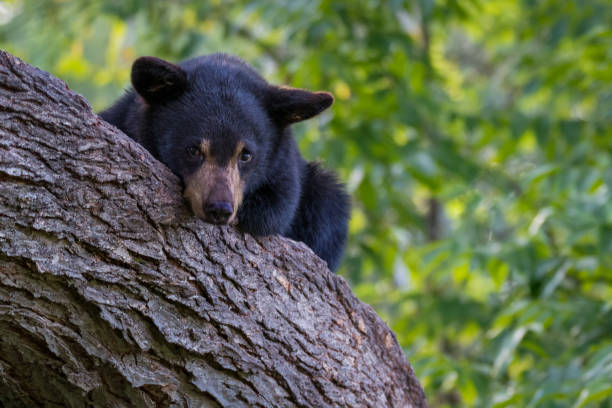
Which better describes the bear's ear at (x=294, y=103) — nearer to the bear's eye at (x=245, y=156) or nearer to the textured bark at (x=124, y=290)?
the bear's eye at (x=245, y=156)

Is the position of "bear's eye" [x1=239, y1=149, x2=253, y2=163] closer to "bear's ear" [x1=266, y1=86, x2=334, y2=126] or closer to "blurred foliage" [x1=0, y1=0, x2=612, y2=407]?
"bear's ear" [x1=266, y1=86, x2=334, y2=126]

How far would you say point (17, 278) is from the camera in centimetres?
218

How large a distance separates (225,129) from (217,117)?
94 millimetres

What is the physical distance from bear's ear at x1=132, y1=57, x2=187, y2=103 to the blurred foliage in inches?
92.5

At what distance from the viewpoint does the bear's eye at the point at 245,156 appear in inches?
135

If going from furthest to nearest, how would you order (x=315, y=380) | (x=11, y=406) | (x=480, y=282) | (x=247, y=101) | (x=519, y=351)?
(x=480, y=282) → (x=519, y=351) → (x=247, y=101) → (x=315, y=380) → (x=11, y=406)

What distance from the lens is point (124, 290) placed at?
2.39 metres

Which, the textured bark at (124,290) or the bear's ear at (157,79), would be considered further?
the bear's ear at (157,79)

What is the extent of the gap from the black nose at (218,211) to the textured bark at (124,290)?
1.8 inches

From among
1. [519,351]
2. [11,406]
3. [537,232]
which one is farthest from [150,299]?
[519,351]

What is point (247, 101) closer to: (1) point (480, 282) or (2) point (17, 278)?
(2) point (17, 278)

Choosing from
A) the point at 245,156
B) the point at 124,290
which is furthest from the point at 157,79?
the point at 124,290

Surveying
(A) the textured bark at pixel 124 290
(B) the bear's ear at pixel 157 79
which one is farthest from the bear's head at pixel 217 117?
(A) the textured bark at pixel 124 290

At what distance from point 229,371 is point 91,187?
921mm
